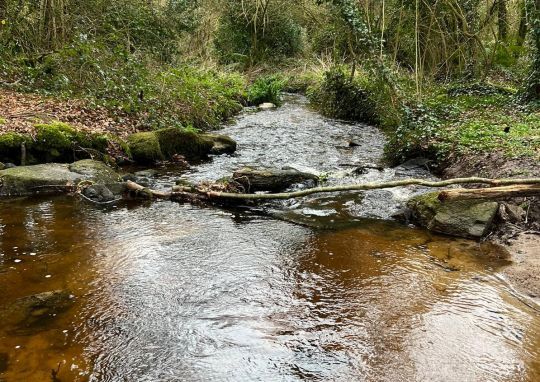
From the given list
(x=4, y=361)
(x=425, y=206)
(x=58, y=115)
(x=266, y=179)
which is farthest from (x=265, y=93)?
(x=4, y=361)

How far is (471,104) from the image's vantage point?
39.7 ft

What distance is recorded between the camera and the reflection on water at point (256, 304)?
3145mm

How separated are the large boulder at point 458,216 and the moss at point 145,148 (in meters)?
5.23

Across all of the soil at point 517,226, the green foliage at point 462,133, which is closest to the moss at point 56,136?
the green foliage at point 462,133

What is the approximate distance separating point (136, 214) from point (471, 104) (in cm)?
959

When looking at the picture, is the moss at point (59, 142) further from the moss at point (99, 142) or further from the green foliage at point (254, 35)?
the green foliage at point (254, 35)

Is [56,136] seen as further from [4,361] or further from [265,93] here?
[265,93]

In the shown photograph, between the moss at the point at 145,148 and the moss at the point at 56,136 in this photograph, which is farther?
the moss at the point at 145,148

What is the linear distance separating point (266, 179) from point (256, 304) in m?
3.55

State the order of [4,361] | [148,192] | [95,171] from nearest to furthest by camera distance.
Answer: [4,361]
[148,192]
[95,171]

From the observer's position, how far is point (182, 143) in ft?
31.2

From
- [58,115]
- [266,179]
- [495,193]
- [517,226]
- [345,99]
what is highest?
[345,99]

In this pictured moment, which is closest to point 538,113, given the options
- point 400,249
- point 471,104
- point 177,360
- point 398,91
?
point 471,104

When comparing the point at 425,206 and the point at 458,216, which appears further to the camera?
the point at 425,206
